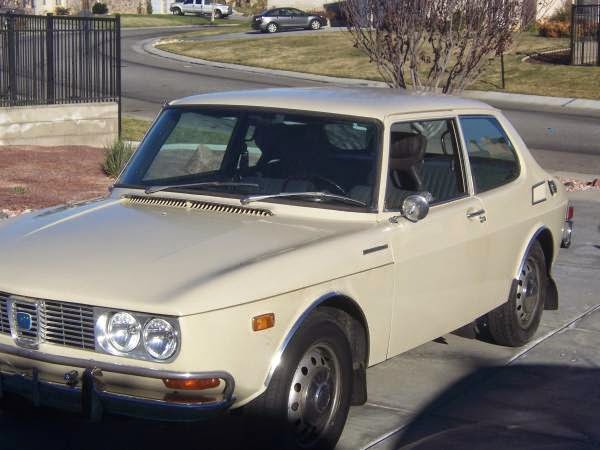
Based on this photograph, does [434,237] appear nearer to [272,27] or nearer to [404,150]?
[404,150]

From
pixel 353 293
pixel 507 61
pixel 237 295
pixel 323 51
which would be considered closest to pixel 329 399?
pixel 353 293

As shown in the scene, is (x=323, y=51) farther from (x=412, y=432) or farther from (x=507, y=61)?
(x=412, y=432)

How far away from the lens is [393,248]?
18.3 feet

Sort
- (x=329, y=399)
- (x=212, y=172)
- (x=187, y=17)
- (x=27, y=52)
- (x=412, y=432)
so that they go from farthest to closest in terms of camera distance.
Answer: (x=187, y=17), (x=27, y=52), (x=212, y=172), (x=412, y=432), (x=329, y=399)

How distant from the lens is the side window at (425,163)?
5.90 metres

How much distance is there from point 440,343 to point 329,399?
228 centimetres

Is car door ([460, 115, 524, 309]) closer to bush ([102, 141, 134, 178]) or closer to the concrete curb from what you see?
bush ([102, 141, 134, 178])

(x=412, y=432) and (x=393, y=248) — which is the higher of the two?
(x=393, y=248)

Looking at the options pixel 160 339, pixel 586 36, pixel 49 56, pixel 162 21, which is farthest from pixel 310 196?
pixel 162 21

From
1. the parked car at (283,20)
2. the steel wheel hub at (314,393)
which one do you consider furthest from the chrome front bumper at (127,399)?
the parked car at (283,20)

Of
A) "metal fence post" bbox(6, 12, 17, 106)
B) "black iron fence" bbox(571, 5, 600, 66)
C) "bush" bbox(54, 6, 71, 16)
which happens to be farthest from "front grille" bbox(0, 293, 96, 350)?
"bush" bbox(54, 6, 71, 16)

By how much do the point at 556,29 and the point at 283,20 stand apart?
18.8 metres

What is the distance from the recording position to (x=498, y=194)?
6754mm

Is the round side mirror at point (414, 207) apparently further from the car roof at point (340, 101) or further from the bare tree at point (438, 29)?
the bare tree at point (438, 29)
